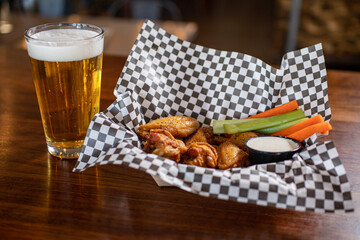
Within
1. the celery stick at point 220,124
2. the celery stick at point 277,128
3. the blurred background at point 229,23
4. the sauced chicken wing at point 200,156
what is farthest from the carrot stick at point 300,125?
the blurred background at point 229,23

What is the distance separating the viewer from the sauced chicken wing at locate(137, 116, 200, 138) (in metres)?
1.36

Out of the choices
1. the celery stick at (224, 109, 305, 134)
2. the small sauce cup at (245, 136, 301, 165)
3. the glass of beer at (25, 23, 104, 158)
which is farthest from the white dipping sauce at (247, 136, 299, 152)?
the glass of beer at (25, 23, 104, 158)

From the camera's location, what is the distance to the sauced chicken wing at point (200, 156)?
4.00 feet

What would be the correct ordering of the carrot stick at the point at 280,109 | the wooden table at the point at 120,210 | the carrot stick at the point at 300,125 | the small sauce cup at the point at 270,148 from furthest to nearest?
the carrot stick at the point at 280,109 → the carrot stick at the point at 300,125 → the small sauce cup at the point at 270,148 → the wooden table at the point at 120,210

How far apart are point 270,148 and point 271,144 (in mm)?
24

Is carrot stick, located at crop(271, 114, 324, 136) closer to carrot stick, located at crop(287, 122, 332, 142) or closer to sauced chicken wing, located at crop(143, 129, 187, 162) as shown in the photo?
carrot stick, located at crop(287, 122, 332, 142)

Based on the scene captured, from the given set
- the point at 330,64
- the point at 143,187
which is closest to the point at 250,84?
the point at 143,187

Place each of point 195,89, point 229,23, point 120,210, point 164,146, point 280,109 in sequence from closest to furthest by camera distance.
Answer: point 120,210 → point 164,146 → point 280,109 → point 195,89 → point 229,23

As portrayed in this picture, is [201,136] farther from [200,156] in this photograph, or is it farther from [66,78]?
[66,78]

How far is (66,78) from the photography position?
1250 mm

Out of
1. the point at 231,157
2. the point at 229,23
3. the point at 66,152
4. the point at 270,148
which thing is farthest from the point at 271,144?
the point at 229,23

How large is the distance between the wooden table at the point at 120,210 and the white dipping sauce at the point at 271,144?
0.65 ft

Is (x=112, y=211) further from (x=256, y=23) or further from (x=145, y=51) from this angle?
(x=256, y=23)

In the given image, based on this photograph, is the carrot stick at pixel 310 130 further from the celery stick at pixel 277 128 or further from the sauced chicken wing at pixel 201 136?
the sauced chicken wing at pixel 201 136
